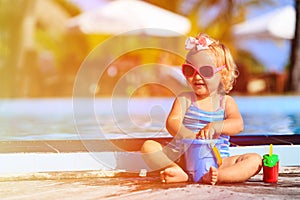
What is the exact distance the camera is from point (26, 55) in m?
11.7

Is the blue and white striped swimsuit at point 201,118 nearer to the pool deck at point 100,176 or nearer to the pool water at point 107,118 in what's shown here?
the pool deck at point 100,176

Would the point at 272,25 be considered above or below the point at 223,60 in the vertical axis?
above

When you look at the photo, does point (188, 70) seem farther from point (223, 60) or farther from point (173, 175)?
point (173, 175)

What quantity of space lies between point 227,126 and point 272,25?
29.7 ft

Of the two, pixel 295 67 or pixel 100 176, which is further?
pixel 295 67

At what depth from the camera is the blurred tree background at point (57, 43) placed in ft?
36.9

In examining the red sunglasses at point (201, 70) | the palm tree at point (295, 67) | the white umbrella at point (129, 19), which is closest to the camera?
the red sunglasses at point (201, 70)

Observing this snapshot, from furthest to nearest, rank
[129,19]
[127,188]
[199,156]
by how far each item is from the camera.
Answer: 1. [129,19]
2. [199,156]
3. [127,188]

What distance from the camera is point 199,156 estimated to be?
3.42m

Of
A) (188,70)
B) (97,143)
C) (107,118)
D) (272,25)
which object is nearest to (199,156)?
(188,70)

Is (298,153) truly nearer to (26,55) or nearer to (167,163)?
(167,163)

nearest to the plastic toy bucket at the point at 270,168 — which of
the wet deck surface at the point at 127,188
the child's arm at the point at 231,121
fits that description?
the wet deck surface at the point at 127,188

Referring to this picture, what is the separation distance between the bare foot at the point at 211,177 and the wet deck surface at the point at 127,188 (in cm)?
4

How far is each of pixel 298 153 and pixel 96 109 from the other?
496 centimetres
